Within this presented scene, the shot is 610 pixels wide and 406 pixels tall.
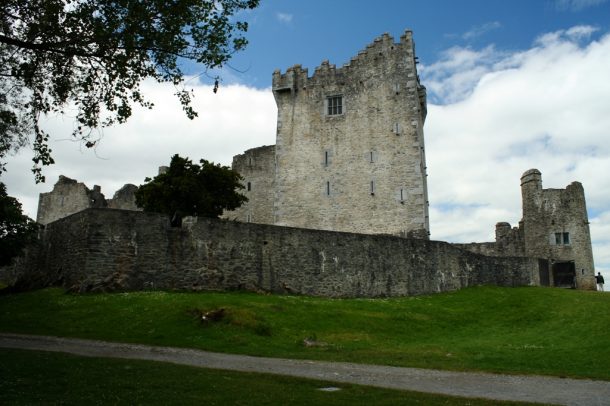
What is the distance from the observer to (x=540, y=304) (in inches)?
1207

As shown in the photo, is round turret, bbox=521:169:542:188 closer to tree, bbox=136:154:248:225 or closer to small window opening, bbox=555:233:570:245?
small window opening, bbox=555:233:570:245

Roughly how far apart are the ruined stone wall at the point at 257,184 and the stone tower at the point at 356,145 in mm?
4408

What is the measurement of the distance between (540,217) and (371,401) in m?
40.9

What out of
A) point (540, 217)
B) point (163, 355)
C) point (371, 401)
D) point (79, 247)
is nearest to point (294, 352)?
point (163, 355)

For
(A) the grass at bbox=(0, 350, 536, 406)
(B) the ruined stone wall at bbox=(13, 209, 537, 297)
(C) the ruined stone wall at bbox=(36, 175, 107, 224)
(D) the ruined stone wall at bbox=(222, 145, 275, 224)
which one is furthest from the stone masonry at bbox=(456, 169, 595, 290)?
(C) the ruined stone wall at bbox=(36, 175, 107, 224)

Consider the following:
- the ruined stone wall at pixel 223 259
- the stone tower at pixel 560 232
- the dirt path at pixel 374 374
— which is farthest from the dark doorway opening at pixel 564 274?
the dirt path at pixel 374 374

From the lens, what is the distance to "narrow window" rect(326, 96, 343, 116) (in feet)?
152

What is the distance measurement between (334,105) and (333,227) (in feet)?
32.1

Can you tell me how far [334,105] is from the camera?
1833 inches

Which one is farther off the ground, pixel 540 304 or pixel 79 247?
pixel 79 247

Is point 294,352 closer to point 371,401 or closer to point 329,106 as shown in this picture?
point 371,401

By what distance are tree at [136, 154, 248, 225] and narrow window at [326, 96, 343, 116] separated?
35.7 ft

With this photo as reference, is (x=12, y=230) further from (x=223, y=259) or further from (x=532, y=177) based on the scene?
(x=532, y=177)

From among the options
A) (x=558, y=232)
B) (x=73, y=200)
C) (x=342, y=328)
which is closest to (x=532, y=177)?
(x=558, y=232)
